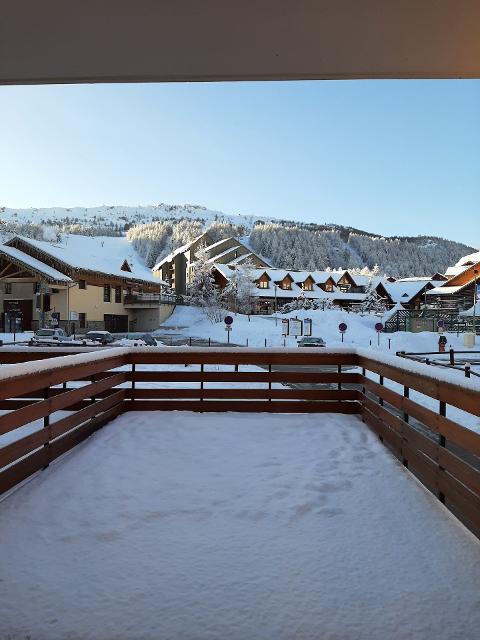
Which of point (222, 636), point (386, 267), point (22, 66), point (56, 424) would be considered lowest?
Answer: point (222, 636)

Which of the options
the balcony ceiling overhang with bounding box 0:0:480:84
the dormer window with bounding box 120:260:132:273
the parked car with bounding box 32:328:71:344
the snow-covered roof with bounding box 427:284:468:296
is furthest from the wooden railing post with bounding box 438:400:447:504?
the snow-covered roof with bounding box 427:284:468:296

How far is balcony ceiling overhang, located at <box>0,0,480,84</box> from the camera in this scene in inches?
86.8

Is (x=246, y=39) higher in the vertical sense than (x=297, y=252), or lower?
lower

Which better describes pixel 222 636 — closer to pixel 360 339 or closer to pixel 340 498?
pixel 340 498

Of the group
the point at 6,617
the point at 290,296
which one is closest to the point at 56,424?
the point at 6,617

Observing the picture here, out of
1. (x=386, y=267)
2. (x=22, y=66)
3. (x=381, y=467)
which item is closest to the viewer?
(x=22, y=66)

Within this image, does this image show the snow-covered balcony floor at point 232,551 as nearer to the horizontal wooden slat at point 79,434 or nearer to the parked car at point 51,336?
the horizontal wooden slat at point 79,434

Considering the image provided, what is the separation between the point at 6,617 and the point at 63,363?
255cm

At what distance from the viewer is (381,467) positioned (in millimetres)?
4352

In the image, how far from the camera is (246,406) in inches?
265

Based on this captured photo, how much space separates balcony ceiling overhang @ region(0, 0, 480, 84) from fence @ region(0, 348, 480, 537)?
2082mm

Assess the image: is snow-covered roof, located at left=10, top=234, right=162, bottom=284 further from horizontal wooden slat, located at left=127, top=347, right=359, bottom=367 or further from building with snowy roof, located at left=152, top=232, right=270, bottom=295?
horizontal wooden slat, located at left=127, top=347, right=359, bottom=367

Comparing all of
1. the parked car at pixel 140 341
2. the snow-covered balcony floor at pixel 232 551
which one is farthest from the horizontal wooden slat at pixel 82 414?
the parked car at pixel 140 341

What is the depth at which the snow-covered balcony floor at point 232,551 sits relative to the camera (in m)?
2.16
